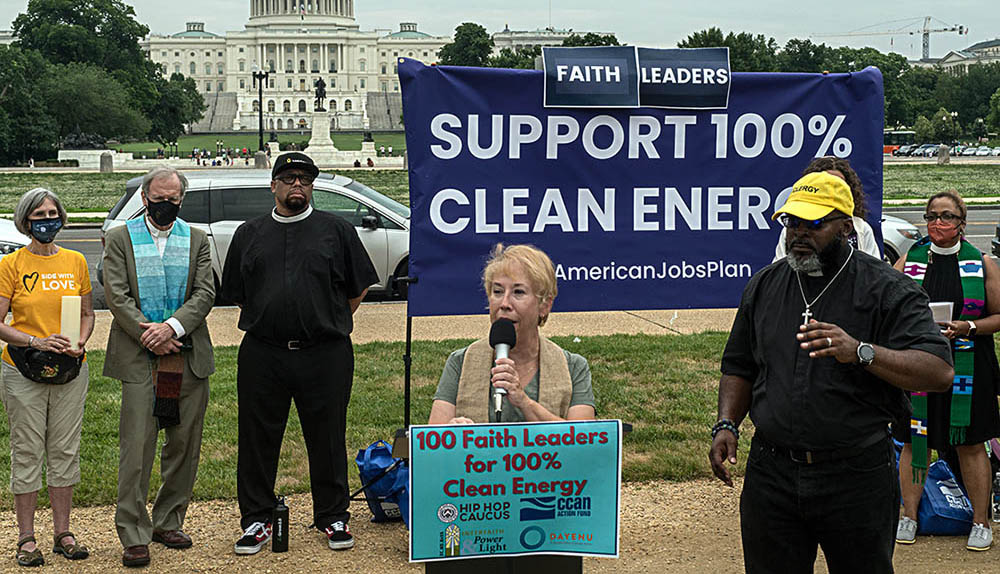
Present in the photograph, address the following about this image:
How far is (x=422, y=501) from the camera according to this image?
11.7ft

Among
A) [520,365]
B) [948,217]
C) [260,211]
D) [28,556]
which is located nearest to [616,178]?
[948,217]

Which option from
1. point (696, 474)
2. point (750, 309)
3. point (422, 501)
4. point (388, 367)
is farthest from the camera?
point (388, 367)

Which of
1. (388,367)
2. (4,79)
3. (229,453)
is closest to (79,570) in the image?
(229,453)

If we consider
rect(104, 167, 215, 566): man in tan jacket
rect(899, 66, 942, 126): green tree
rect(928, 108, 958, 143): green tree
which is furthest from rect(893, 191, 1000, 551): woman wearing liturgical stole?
rect(899, 66, 942, 126): green tree

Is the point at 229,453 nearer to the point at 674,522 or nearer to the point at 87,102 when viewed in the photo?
the point at 674,522

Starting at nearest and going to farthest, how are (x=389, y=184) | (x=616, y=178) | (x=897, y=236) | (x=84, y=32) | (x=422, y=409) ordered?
(x=616, y=178)
(x=422, y=409)
(x=897, y=236)
(x=389, y=184)
(x=84, y=32)

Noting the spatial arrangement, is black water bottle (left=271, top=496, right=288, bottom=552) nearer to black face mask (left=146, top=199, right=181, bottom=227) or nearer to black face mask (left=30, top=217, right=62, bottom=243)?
black face mask (left=146, top=199, right=181, bottom=227)

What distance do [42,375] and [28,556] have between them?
88 centimetres

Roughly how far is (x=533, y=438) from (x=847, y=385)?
107 centimetres

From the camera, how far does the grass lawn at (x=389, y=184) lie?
33.9 metres

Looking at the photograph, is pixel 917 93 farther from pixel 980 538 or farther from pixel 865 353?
pixel 865 353

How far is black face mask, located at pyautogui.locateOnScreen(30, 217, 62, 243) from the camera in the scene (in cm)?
543

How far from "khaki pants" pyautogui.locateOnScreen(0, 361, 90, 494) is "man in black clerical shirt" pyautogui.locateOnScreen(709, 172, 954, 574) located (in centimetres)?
344

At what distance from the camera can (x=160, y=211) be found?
220 inches
